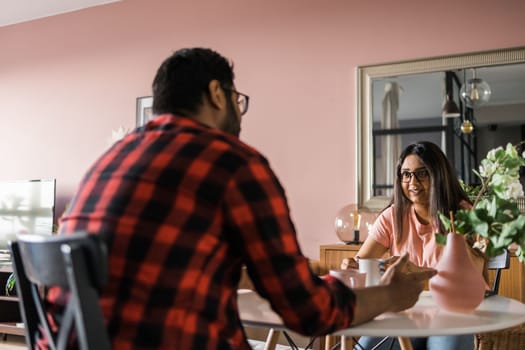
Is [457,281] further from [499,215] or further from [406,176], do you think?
[406,176]

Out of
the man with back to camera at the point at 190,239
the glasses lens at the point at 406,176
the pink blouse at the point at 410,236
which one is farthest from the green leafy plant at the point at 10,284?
the man with back to camera at the point at 190,239

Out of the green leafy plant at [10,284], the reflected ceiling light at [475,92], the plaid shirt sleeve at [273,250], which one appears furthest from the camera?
the green leafy plant at [10,284]

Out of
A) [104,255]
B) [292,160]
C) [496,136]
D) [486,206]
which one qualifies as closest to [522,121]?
[496,136]

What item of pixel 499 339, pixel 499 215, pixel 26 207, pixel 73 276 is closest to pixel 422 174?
pixel 499 339

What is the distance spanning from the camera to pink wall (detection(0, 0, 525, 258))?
321cm

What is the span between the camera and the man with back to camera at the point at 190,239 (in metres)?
0.85

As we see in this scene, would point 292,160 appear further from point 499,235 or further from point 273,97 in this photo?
point 499,235

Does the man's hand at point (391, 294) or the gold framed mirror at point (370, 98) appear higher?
the gold framed mirror at point (370, 98)

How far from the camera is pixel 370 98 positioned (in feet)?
10.7

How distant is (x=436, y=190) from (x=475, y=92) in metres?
1.22

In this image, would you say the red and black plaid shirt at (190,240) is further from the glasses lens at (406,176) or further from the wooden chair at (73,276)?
the glasses lens at (406,176)

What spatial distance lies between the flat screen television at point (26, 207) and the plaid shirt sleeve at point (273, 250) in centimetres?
341

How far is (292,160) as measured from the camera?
11.4 ft

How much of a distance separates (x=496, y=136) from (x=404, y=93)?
549mm
